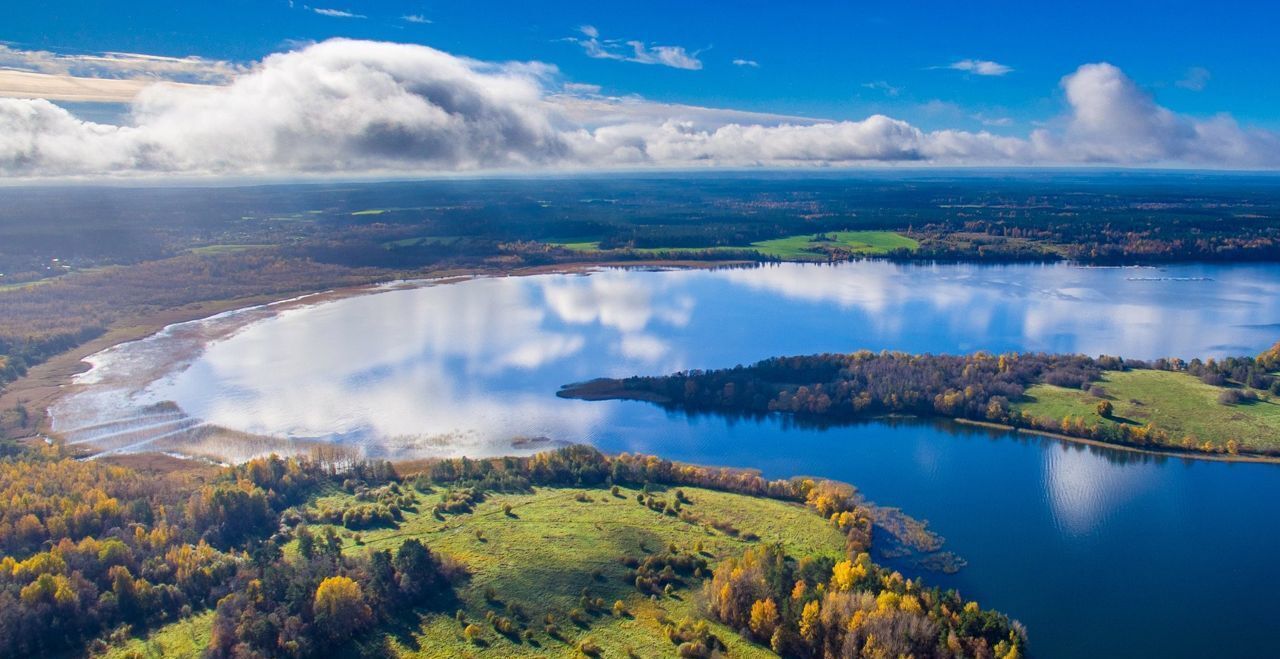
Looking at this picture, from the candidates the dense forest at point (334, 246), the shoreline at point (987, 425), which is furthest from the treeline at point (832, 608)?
the dense forest at point (334, 246)

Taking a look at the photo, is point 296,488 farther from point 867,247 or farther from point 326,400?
point 867,247

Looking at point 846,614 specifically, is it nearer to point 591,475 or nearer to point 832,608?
point 832,608

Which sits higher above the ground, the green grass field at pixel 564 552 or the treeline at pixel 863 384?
the treeline at pixel 863 384

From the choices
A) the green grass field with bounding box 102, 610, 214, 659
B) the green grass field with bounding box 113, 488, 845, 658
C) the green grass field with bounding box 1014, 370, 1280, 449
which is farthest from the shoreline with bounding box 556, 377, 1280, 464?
the green grass field with bounding box 102, 610, 214, 659

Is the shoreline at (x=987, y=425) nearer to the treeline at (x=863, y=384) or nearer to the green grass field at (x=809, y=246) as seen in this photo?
the treeline at (x=863, y=384)

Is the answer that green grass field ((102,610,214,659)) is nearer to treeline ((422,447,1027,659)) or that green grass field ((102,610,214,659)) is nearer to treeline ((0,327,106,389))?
treeline ((422,447,1027,659))

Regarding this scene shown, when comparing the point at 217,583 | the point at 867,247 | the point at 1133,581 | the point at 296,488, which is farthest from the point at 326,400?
the point at 867,247

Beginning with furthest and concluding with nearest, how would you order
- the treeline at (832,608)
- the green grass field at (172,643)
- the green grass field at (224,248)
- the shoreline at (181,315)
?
1. the green grass field at (224,248)
2. the shoreline at (181,315)
3. the green grass field at (172,643)
4. the treeline at (832,608)
